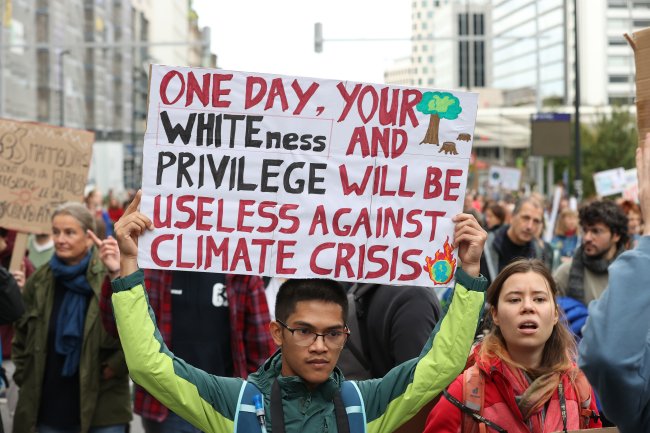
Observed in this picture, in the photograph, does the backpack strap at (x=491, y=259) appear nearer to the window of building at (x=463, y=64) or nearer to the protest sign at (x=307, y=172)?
the protest sign at (x=307, y=172)

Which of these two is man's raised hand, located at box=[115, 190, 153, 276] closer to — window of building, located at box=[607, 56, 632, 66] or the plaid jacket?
the plaid jacket

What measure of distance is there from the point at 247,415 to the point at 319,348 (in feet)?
0.95

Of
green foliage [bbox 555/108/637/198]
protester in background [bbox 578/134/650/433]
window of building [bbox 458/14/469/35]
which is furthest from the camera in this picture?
window of building [bbox 458/14/469/35]

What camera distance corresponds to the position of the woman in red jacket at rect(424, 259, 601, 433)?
3.96 m

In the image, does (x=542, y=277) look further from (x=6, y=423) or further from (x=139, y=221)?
(x=6, y=423)

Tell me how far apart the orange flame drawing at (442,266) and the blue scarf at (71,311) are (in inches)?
103

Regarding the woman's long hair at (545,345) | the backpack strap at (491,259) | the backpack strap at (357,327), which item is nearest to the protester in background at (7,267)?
the backpack strap at (491,259)

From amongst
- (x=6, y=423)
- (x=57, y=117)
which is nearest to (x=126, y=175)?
(x=57, y=117)

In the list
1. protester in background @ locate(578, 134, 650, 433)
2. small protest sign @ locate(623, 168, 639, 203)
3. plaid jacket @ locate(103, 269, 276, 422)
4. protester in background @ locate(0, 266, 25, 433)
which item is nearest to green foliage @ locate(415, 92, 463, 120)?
protester in background @ locate(578, 134, 650, 433)

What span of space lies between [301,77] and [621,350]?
6.15 feet

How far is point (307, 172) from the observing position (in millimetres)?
4105

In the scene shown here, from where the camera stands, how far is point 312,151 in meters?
4.11

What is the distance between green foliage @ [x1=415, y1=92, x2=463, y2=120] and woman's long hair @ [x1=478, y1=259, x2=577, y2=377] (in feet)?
2.21

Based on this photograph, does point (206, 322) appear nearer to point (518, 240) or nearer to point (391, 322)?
point (391, 322)
